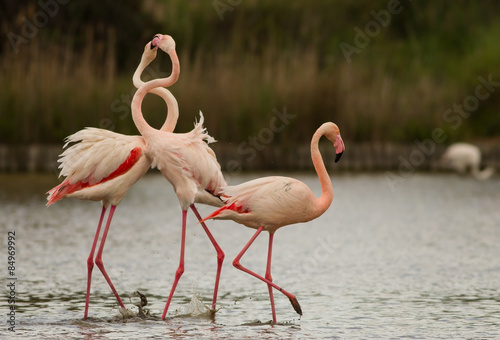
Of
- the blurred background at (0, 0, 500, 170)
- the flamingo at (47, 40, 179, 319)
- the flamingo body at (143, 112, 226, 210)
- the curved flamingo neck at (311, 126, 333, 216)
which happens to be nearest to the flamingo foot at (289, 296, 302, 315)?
the curved flamingo neck at (311, 126, 333, 216)

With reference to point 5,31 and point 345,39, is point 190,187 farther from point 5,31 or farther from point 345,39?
point 345,39

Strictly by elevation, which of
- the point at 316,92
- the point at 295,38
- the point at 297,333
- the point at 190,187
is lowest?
the point at 297,333

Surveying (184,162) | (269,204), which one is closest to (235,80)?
(184,162)

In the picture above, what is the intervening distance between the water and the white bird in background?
283cm

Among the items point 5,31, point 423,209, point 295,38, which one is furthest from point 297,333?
point 295,38

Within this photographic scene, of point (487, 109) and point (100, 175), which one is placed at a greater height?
point (487, 109)

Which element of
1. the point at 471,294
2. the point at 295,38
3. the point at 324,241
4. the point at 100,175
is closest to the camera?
the point at 100,175

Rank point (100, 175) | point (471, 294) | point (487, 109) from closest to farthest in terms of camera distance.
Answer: point (100, 175)
point (471, 294)
point (487, 109)

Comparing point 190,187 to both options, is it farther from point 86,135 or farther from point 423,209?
point 423,209

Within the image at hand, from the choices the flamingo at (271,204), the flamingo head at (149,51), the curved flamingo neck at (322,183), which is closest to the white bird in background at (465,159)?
the curved flamingo neck at (322,183)

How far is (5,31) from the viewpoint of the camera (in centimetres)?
1853

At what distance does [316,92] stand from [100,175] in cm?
1094

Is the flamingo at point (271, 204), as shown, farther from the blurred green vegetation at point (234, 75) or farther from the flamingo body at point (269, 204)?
the blurred green vegetation at point (234, 75)

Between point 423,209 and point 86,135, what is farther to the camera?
point 423,209
